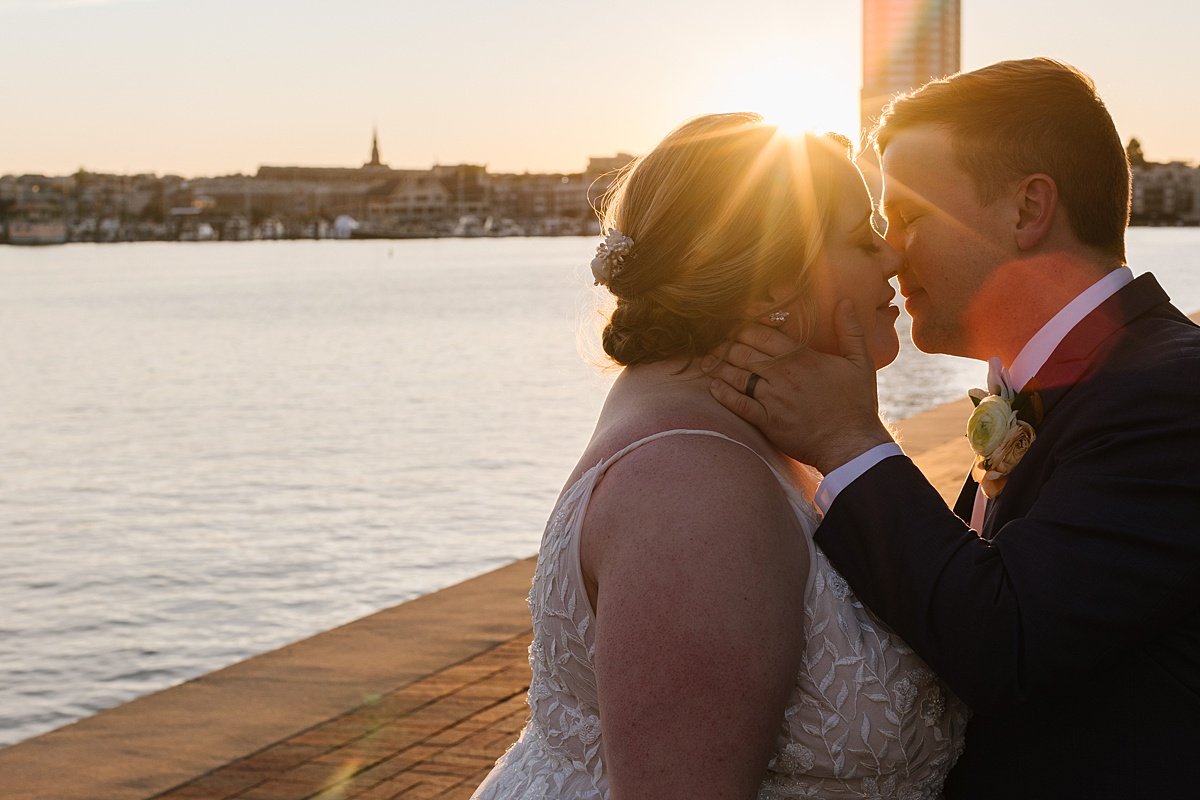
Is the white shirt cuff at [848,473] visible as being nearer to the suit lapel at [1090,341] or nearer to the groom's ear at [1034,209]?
the suit lapel at [1090,341]

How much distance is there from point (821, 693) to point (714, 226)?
669 mm

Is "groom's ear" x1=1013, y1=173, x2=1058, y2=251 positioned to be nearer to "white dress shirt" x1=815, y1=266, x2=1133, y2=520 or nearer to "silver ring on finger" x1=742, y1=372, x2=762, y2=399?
"white dress shirt" x1=815, y1=266, x2=1133, y2=520

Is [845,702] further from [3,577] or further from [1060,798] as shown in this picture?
[3,577]

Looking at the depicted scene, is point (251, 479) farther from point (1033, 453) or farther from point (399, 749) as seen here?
point (1033, 453)

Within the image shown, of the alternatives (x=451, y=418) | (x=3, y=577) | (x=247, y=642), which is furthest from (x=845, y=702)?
(x=451, y=418)

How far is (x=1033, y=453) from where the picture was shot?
229 centimetres

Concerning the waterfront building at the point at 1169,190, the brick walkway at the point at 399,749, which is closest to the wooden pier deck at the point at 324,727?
the brick walkway at the point at 399,749

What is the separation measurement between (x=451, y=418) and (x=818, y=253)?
20.6 meters

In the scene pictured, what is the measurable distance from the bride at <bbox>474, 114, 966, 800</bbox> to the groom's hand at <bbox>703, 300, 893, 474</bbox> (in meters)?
0.03

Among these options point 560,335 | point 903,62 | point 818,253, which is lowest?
point 560,335

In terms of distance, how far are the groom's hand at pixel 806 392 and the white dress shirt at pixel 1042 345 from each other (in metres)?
0.02

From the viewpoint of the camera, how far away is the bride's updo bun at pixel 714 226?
2.06 metres

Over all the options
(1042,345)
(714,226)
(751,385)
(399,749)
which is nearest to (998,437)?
(1042,345)

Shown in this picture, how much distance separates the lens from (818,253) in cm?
213
